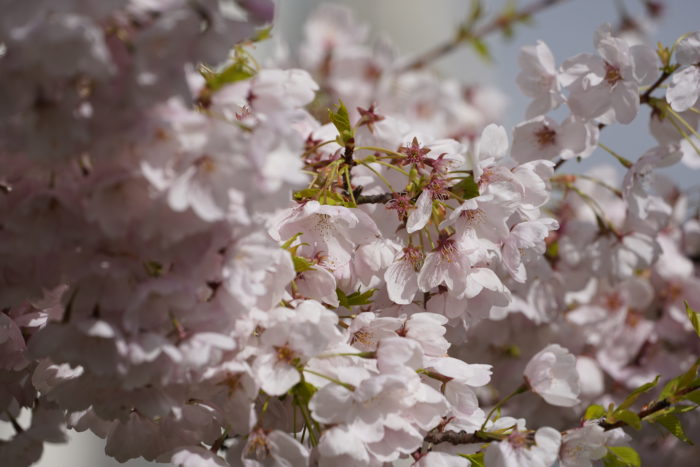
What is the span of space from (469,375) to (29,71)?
461 mm

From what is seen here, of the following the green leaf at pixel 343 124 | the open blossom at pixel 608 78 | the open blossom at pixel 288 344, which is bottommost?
the open blossom at pixel 288 344

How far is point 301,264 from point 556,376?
312 mm

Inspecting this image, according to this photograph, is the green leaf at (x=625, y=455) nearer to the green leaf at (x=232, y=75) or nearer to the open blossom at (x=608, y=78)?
the open blossom at (x=608, y=78)

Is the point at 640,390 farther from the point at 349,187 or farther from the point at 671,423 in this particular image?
the point at 349,187

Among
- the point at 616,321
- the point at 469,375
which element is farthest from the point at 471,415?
the point at 616,321

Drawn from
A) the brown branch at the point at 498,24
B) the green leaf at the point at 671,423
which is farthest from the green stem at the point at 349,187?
the brown branch at the point at 498,24

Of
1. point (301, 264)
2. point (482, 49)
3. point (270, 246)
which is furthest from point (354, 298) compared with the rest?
point (482, 49)

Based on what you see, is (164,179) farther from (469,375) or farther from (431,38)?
(431,38)

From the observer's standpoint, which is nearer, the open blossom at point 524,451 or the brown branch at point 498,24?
the open blossom at point 524,451

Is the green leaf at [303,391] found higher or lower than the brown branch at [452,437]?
higher

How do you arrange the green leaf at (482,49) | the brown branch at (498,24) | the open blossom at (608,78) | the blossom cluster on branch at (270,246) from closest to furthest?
1. the blossom cluster on branch at (270,246)
2. the open blossom at (608,78)
3. the green leaf at (482,49)
4. the brown branch at (498,24)

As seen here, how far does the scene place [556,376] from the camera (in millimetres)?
781

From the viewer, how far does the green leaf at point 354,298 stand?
0.74 m

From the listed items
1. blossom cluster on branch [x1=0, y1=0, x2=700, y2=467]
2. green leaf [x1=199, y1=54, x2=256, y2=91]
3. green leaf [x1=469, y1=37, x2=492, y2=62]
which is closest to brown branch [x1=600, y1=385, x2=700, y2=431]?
blossom cluster on branch [x1=0, y1=0, x2=700, y2=467]
